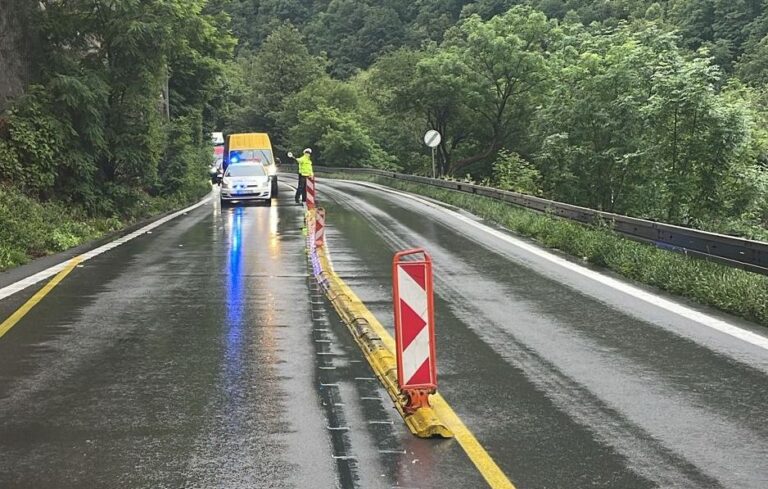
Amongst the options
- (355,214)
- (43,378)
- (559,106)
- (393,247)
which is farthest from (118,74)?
(43,378)

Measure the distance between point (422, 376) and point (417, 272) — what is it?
712 mm

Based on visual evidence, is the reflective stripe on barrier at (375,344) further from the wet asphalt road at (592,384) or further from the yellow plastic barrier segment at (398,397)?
the wet asphalt road at (592,384)

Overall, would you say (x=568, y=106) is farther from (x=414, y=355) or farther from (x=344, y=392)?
(x=414, y=355)

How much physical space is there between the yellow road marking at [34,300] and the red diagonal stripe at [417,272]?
4.58 metres

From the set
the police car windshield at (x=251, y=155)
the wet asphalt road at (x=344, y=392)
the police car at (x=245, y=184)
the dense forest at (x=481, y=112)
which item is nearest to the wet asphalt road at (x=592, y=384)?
the wet asphalt road at (x=344, y=392)

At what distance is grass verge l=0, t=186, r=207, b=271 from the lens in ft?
42.1

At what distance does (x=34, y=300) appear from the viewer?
920 centimetres

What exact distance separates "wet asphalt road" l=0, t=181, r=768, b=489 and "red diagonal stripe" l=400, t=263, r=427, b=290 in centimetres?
94

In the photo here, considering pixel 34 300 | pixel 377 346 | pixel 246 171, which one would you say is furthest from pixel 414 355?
pixel 246 171

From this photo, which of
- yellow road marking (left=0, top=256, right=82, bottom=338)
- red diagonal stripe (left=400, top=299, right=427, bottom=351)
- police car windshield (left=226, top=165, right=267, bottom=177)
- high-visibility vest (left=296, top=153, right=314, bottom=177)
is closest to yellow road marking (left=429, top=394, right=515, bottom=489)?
red diagonal stripe (left=400, top=299, right=427, bottom=351)

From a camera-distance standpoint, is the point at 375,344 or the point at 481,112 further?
the point at 481,112

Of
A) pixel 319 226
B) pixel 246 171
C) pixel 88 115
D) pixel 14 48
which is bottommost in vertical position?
pixel 319 226

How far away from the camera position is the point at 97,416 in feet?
16.7

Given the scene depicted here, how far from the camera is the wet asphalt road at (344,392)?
13.9 ft
